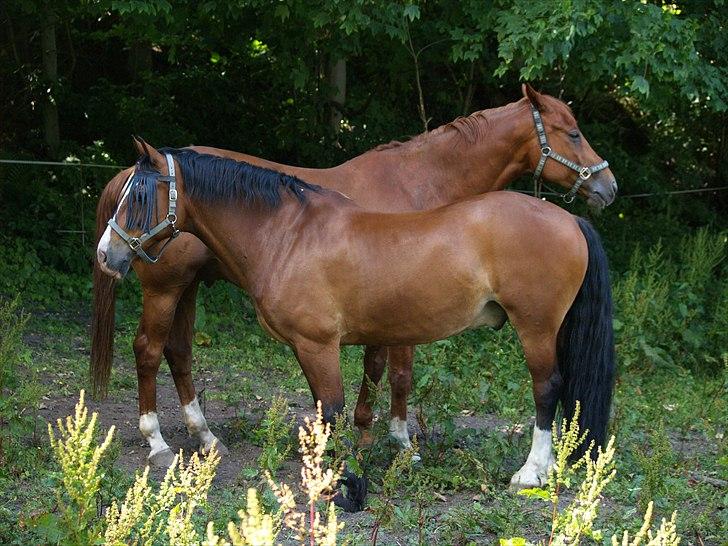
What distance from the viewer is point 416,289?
4695 millimetres

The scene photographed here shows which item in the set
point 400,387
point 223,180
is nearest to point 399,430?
point 400,387

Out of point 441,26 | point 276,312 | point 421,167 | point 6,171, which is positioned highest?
point 441,26

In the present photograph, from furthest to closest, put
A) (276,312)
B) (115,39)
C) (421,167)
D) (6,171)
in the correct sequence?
(115,39)
(6,171)
(421,167)
(276,312)

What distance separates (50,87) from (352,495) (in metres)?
7.79

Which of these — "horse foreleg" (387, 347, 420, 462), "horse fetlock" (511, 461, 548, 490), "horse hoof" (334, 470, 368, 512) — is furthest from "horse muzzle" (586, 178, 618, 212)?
"horse hoof" (334, 470, 368, 512)

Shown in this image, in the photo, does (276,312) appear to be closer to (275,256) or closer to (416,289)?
(275,256)

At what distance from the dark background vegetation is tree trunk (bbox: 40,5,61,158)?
0.08 ft

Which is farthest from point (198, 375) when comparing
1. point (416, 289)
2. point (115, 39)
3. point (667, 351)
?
point (115, 39)

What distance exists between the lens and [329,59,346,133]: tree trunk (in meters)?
11.2

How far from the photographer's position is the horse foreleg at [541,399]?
4.84 meters

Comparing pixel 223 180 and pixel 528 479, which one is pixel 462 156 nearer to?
pixel 223 180

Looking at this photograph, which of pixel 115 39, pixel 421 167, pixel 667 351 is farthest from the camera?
pixel 115 39

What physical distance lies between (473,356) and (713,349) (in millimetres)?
2471

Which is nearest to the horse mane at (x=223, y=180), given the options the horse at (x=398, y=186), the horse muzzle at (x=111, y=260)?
the horse muzzle at (x=111, y=260)
